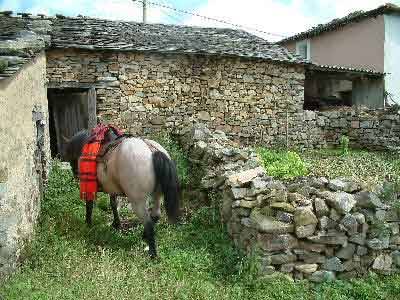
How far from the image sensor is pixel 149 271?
18.7ft

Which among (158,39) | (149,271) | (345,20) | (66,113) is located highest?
(345,20)

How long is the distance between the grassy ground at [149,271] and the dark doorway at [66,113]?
5474 mm

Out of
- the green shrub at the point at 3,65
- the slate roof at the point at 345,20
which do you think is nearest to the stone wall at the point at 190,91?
the slate roof at the point at 345,20

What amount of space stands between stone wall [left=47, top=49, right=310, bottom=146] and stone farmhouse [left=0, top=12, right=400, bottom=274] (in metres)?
0.02

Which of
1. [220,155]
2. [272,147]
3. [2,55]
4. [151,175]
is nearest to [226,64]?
[272,147]

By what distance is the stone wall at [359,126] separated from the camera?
14.6 m

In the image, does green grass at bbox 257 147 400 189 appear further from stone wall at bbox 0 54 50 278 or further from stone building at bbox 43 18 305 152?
stone wall at bbox 0 54 50 278

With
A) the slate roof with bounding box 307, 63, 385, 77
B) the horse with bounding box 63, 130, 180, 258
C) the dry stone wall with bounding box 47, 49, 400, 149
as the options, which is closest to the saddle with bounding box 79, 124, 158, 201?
the horse with bounding box 63, 130, 180, 258

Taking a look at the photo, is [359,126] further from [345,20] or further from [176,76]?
[176,76]

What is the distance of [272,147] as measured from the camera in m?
14.1

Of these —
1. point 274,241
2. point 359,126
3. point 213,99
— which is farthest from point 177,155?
point 359,126

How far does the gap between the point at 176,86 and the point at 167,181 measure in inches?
263

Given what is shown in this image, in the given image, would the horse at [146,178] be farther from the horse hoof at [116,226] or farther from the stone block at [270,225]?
the stone block at [270,225]

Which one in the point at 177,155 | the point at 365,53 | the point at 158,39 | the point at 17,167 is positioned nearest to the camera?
the point at 17,167
